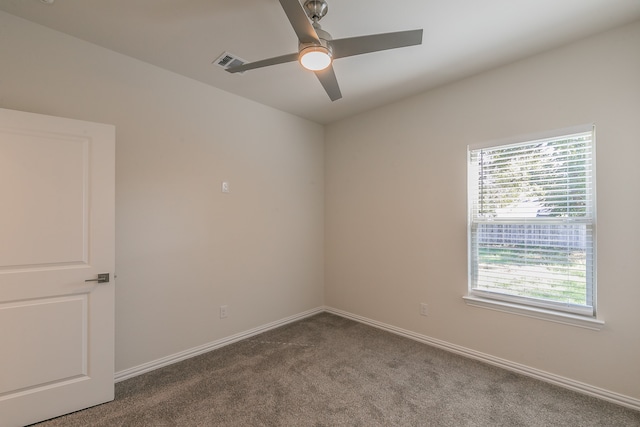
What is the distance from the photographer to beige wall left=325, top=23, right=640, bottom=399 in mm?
1973

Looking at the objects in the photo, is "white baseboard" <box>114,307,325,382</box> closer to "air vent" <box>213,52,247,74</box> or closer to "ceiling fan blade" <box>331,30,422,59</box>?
"air vent" <box>213,52,247,74</box>

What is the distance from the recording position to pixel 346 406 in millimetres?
1955

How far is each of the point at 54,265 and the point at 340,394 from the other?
224 cm

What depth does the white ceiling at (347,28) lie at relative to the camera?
1798 millimetres

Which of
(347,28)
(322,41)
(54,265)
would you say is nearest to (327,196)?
(347,28)

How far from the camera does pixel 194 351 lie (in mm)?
2697

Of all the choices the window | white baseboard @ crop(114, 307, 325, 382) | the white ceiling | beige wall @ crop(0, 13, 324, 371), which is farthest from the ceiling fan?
white baseboard @ crop(114, 307, 325, 382)

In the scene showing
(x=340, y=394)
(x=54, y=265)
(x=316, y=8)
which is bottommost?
(x=340, y=394)

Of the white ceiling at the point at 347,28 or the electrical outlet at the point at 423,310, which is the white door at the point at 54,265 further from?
the electrical outlet at the point at 423,310

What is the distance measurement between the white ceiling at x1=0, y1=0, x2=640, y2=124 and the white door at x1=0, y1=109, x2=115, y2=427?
736mm

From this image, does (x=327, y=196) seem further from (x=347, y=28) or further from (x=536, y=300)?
(x=536, y=300)

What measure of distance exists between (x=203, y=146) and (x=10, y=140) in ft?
4.37

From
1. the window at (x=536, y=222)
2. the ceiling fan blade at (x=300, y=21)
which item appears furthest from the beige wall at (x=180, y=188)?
the window at (x=536, y=222)

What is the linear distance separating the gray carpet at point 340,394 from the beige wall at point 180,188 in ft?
1.45
